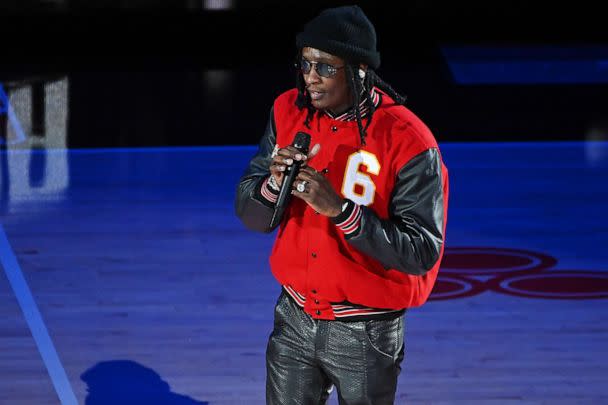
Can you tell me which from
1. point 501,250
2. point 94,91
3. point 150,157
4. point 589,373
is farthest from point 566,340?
point 94,91

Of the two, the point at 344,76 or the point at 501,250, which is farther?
the point at 501,250

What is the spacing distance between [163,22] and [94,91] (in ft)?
2.81

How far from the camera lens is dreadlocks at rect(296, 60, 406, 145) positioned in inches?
103

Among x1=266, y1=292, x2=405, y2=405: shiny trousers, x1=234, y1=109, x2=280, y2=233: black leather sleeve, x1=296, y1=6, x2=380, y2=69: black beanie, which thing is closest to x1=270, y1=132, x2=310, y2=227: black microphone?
x1=234, y1=109, x2=280, y2=233: black leather sleeve

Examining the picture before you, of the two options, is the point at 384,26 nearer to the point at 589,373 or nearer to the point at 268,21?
the point at 268,21

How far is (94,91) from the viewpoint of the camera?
991 cm

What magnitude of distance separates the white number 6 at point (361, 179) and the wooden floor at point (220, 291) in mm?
1904

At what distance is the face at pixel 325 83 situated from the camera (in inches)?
102

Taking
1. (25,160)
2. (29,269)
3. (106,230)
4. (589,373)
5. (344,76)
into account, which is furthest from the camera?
(25,160)

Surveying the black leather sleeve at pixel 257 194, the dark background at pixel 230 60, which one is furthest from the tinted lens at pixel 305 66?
the dark background at pixel 230 60

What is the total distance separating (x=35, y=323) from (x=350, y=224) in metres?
3.12

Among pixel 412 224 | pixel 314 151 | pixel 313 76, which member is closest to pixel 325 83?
pixel 313 76

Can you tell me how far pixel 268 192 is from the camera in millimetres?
2604

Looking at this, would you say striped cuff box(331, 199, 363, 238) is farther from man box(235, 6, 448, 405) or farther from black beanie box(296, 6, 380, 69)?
black beanie box(296, 6, 380, 69)
